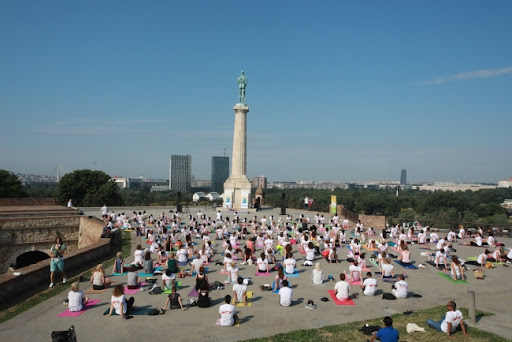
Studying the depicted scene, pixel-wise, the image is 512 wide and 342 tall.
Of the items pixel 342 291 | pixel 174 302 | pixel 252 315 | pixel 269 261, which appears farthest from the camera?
pixel 269 261

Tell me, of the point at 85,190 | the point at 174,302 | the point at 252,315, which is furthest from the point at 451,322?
the point at 85,190

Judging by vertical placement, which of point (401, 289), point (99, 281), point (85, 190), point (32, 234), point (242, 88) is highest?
point (242, 88)

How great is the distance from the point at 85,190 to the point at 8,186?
29.4 ft

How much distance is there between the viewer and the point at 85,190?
51219 millimetres

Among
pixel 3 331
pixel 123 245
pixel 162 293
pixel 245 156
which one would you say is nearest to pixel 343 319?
pixel 162 293

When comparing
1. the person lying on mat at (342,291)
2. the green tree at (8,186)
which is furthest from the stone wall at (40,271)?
the green tree at (8,186)

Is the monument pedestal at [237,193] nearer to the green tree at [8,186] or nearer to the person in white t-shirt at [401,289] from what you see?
the green tree at [8,186]

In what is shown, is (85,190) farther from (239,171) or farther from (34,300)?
(34,300)

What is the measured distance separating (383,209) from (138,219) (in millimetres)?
79732

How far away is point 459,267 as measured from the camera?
49.5ft

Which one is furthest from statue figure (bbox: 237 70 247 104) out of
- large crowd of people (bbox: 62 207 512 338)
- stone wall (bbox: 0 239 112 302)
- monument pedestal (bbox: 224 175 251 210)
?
stone wall (bbox: 0 239 112 302)

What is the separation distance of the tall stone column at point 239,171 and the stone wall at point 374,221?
1561 cm

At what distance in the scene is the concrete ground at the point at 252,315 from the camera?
30.4 feet

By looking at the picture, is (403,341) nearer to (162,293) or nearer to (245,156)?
(162,293)
